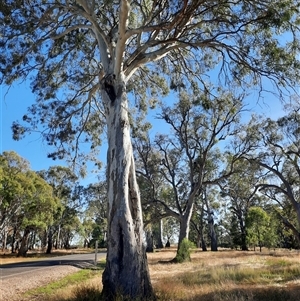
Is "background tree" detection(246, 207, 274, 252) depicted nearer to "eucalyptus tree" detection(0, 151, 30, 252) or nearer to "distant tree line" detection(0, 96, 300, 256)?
"distant tree line" detection(0, 96, 300, 256)

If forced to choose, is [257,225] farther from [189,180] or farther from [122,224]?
[122,224]

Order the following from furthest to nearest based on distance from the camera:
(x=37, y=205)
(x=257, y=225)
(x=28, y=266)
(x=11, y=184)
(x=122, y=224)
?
(x=257, y=225) → (x=37, y=205) → (x=11, y=184) → (x=28, y=266) → (x=122, y=224)

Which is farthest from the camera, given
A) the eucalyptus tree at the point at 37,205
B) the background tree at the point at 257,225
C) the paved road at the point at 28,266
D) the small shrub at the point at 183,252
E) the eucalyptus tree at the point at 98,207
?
the eucalyptus tree at the point at 98,207

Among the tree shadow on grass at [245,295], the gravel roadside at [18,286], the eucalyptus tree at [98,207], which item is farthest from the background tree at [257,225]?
the tree shadow on grass at [245,295]

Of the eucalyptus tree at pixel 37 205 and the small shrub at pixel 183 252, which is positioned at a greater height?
the eucalyptus tree at pixel 37 205

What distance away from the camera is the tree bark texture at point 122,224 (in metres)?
6.83

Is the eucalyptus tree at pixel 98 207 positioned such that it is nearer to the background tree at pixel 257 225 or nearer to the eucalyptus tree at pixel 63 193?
the eucalyptus tree at pixel 63 193

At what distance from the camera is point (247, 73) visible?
11398 millimetres

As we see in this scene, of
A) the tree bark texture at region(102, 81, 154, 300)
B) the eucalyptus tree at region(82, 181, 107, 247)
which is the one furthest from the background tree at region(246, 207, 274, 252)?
the tree bark texture at region(102, 81, 154, 300)

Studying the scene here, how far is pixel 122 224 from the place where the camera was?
7.20 m

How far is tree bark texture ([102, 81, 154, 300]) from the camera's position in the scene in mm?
6828

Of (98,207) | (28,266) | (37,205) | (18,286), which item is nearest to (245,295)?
(18,286)

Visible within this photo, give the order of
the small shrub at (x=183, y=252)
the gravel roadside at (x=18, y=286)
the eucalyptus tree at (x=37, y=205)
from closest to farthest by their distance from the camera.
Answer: the gravel roadside at (x=18, y=286)
the small shrub at (x=183, y=252)
the eucalyptus tree at (x=37, y=205)

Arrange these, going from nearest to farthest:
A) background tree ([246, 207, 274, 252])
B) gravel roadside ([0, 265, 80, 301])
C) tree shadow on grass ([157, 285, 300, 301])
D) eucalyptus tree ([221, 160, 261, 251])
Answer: tree shadow on grass ([157, 285, 300, 301])
gravel roadside ([0, 265, 80, 301])
eucalyptus tree ([221, 160, 261, 251])
background tree ([246, 207, 274, 252])
